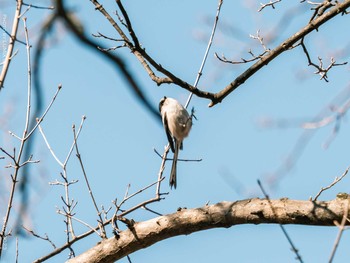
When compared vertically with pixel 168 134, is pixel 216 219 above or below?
below

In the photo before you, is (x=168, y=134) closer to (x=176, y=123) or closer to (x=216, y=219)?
(x=176, y=123)

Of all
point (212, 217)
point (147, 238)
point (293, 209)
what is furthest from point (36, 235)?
point (293, 209)

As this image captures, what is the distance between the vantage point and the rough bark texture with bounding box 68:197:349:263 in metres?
3.35

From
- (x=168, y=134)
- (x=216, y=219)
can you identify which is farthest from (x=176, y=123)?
(x=216, y=219)

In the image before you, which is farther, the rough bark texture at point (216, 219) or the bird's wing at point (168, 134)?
the bird's wing at point (168, 134)

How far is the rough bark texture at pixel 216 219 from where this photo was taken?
335 centimetres

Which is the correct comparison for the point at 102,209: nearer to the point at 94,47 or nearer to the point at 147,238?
the point at 147,238

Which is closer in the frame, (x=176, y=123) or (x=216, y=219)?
(x=216, y=219)

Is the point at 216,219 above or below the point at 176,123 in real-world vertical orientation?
below

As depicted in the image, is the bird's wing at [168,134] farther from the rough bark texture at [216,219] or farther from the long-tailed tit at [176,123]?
the rough bark texture at [216,219]

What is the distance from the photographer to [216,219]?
3.50 meters

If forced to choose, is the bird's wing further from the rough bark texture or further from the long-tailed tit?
the rough bark texture

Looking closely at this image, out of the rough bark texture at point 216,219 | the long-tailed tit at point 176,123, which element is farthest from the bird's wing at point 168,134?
the rough bark texture at point 216,219

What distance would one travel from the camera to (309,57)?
3.96 meters
